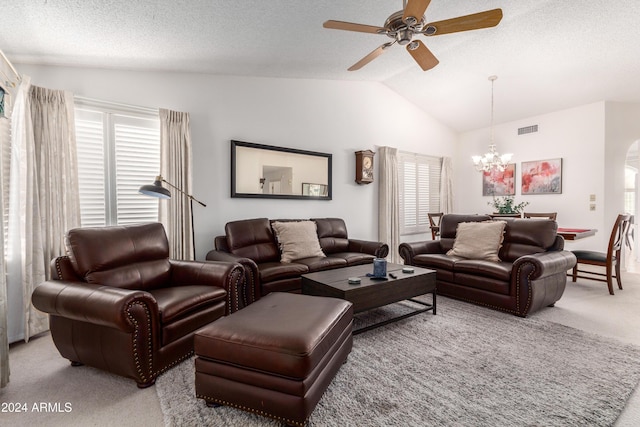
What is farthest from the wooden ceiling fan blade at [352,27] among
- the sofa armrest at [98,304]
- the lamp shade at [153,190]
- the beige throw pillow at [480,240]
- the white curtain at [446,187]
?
the white curtain at [446,187]

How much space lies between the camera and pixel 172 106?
3.55 m

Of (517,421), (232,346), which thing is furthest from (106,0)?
(517,421)

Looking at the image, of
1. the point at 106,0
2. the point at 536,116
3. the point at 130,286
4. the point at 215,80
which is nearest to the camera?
the point at 106,0

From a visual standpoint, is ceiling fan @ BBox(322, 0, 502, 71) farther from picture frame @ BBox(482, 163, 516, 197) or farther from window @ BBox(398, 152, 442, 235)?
picture frame @ BBox(482, 163, 516, 197)

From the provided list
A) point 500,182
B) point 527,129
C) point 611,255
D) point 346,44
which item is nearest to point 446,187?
point 500,182

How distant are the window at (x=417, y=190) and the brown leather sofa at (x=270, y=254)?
1.98 meters

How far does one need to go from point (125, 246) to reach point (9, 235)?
39.3 inches

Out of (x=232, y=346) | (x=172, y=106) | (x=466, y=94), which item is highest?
(x=466, y=94)

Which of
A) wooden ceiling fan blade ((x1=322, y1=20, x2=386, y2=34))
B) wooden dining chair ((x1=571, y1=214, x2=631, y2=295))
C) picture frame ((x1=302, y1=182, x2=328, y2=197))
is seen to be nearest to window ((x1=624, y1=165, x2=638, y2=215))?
wooden dining chair ((x1=571, y1=214, x2=631, y2=295))

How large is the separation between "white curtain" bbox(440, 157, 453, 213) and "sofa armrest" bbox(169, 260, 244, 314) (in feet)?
17.0

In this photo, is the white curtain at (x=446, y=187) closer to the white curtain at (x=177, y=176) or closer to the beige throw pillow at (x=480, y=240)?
the beige throw pillow at (x=480, y=240)

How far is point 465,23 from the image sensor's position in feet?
7.61

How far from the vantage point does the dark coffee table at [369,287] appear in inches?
97.6

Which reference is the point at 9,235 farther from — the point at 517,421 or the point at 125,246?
the point at 517,421
